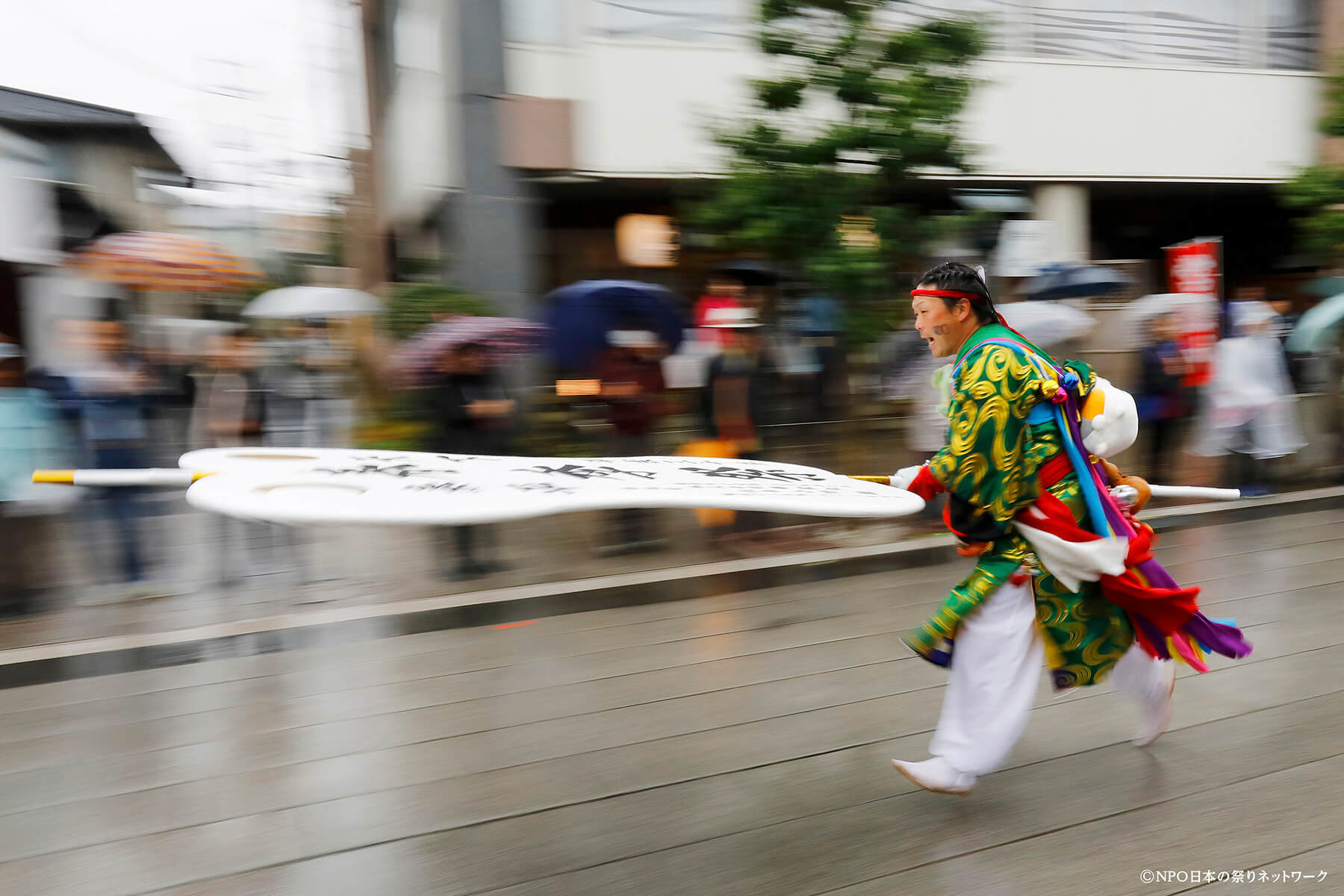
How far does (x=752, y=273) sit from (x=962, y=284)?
14.3 feet

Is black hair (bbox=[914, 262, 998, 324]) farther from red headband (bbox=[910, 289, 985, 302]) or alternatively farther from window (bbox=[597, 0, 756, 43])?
window (bbox=[597, 0, 756, 43])

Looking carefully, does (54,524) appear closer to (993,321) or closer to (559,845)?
(559,845)

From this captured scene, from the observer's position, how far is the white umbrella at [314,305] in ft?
24.8

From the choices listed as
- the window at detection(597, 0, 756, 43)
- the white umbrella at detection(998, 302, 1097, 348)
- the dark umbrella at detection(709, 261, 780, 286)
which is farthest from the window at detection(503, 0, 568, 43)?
the white umbrella at detection(998, 302, 1097, 348)

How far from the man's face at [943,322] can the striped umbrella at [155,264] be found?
498 cm

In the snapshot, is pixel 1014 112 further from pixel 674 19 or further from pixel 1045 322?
pixel 1045 322

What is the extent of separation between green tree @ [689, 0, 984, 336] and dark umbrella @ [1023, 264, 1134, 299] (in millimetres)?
1686

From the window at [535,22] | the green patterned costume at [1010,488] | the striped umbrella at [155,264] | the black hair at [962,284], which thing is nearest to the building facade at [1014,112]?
the window at [535,22]

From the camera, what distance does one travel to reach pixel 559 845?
287 centimetres

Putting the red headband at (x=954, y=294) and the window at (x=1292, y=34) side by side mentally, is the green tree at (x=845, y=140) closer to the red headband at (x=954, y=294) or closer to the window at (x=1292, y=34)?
the red headband at (x=954, y=294)

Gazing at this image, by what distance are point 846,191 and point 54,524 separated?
15.8 ft

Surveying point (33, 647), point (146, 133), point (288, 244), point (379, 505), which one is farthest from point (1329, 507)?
point (288, 244)

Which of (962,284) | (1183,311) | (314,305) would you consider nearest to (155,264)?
(314,305)

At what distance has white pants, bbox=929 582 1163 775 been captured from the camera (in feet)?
9.55
